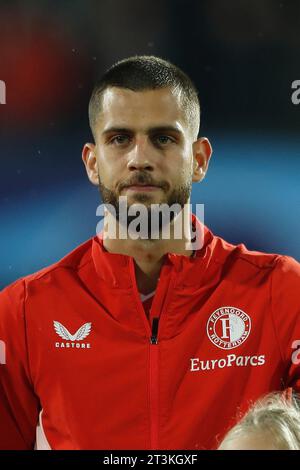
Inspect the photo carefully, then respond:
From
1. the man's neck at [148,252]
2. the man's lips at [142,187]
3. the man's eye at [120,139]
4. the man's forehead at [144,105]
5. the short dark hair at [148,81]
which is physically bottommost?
the man's neck at [148,252]

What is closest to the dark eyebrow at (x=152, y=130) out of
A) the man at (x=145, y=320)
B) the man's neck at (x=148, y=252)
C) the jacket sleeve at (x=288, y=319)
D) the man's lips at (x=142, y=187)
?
the man at (x=145, y=320)

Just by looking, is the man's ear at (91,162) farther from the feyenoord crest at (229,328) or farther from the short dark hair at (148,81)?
the feyenoord crest at (229,328)

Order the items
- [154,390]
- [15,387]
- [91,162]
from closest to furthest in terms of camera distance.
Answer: [154,390] < [15,387] < [91,162]

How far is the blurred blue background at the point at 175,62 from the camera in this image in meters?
2.06

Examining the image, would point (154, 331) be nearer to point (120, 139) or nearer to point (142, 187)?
point (142, 187)

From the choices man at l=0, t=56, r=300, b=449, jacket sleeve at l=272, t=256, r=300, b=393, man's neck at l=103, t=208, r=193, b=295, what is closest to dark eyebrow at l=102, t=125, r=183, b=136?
man at l=0, t=56, r=300, b=449

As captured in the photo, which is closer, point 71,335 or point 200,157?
point 71,335

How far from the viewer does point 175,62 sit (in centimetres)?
205

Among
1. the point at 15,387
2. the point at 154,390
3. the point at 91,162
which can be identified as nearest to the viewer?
the point at 154,390

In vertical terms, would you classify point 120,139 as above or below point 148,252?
above

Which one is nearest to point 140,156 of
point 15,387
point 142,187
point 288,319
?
point 142,187

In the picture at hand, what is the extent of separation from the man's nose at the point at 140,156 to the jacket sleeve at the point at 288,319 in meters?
0.46

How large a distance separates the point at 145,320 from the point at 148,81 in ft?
2.05
